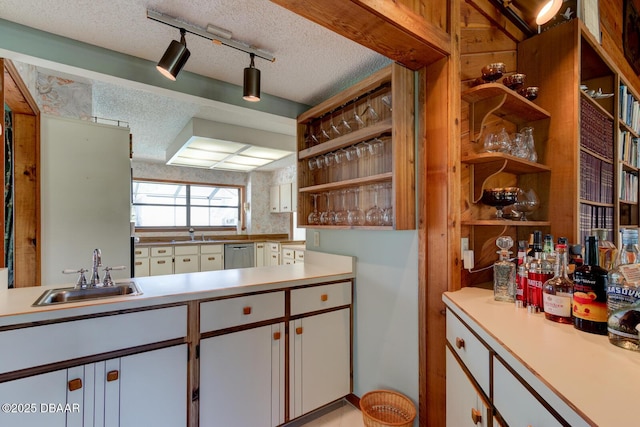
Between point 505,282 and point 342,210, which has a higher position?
point 342,210

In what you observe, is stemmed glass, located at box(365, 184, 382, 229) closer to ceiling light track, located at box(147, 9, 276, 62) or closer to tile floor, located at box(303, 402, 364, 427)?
ceiling light track, located at box(147, 9, 276, 62)

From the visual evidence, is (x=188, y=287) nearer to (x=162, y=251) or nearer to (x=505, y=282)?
(x=505, y=282)

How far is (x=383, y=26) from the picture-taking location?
1184 mm

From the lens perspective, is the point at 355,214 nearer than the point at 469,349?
No

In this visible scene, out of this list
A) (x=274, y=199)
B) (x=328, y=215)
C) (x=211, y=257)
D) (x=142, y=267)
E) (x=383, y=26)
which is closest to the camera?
(x=383, y=26)

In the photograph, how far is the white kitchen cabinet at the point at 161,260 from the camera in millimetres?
4812

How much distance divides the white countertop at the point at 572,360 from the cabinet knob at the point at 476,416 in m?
0.28

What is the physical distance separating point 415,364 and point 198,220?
17.2 feet

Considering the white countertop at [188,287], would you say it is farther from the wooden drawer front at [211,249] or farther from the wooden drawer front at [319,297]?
the wooden drawer front at [211,249]

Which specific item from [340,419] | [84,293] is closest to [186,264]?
[84,293]

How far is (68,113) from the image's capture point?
250 centimetres

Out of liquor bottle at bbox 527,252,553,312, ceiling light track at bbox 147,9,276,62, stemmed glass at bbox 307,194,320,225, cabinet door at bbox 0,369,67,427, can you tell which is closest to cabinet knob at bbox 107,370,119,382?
cabinet door at bbox 0,369,67,427

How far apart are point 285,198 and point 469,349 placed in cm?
481

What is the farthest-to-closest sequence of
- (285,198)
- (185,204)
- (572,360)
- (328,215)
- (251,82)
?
(185,204) < (285,198) < (328,215) < (251,82) < (572,360)
